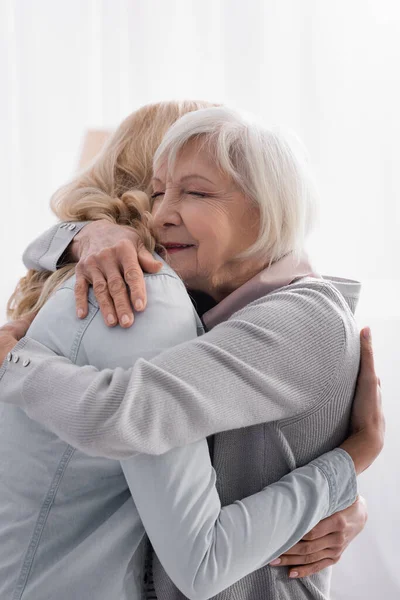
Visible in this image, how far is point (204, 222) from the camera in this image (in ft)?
4.00

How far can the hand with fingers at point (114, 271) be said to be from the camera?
100 cm

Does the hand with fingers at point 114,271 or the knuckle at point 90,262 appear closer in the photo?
the hand with fingers at point 114,271

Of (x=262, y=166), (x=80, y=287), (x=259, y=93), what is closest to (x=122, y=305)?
(x=80, y=287)

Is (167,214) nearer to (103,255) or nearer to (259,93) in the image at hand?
(103,255)

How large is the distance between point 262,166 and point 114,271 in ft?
1.12

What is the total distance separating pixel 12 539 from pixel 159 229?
0.61 m

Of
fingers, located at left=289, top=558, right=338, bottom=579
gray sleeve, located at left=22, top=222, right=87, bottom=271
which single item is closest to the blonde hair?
gray sleeve, located at left=22, top=222, right=87, bottom=271

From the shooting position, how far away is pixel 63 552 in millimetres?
1054

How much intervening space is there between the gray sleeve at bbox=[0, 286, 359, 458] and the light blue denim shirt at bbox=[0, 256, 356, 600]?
0.05 metres

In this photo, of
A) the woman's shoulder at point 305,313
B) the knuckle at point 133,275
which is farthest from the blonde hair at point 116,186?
the woman's shoulder at point 305,313

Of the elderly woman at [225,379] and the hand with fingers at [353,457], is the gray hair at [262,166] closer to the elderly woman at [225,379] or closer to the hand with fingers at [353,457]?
the elderly woman at [225,379]

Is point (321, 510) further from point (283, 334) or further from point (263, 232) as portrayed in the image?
point (263, 232)

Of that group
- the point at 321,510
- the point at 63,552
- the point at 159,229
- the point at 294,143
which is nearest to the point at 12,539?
the point at 63,552

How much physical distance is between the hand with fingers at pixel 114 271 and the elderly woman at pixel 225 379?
2cm
